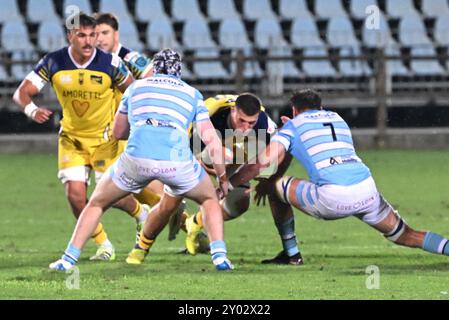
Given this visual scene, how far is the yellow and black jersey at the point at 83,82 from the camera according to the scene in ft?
40.0

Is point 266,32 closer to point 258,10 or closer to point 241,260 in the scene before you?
point 258,10

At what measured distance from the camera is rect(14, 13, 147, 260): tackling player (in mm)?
12109

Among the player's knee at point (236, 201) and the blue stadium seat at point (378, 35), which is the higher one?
the blue stadium seat at point (378, 35)

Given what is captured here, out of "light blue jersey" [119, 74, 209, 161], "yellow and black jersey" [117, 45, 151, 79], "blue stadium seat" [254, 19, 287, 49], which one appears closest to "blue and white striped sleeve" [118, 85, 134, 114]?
"light blue jersey" [119, 74, 209, 161]

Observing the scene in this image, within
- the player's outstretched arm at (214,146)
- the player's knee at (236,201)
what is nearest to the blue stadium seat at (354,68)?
the player's knee at (236,201)

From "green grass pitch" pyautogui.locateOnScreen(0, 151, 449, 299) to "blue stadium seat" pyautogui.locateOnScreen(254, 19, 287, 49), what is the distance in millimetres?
9430

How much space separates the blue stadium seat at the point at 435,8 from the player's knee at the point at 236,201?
57.6ft

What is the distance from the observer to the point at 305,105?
10.9m

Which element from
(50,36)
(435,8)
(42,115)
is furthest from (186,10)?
(42,115)

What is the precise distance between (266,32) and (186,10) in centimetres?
193

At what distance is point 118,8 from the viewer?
29156mm

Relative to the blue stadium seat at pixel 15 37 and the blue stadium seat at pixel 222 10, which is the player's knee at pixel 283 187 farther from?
the blue stadium seat at pixel 222 10
